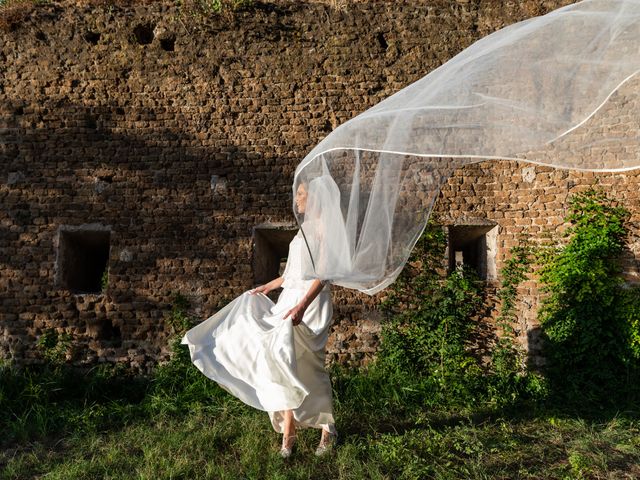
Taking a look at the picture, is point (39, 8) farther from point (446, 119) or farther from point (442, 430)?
point (442, 430)

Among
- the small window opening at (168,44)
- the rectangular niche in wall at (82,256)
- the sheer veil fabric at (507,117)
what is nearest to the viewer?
the sheer veil fabric at (507,117)

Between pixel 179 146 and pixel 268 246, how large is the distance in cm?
166

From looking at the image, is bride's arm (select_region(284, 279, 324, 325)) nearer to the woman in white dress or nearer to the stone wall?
the woman in white dress

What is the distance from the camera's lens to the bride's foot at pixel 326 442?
137 inches

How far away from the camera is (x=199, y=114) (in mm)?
5715

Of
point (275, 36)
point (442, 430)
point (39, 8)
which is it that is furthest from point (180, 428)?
point (39, 8)

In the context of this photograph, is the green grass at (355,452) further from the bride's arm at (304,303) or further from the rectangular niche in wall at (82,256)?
the rectangular niche in wall at (82,256)

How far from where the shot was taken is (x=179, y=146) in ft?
18.6

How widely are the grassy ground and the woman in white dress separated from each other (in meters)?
0.30

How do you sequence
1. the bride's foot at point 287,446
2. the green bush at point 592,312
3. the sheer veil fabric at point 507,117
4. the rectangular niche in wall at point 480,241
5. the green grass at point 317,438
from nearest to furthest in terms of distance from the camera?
the sheer veil fabric at point 507,117 → the green grass at point 317,438 → the bride's foot at point 287,446 → the green bush at point 592,312 → the rectangular niche in wall at point 480,241

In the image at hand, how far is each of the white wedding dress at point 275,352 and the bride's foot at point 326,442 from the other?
2.2 inches

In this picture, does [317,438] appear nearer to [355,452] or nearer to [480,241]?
[355,452]

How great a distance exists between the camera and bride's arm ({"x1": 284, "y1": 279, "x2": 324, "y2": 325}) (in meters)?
3.27

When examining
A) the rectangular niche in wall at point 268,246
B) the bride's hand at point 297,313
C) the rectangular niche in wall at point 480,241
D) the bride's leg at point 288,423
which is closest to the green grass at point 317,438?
the bride's leg at point 288,423
